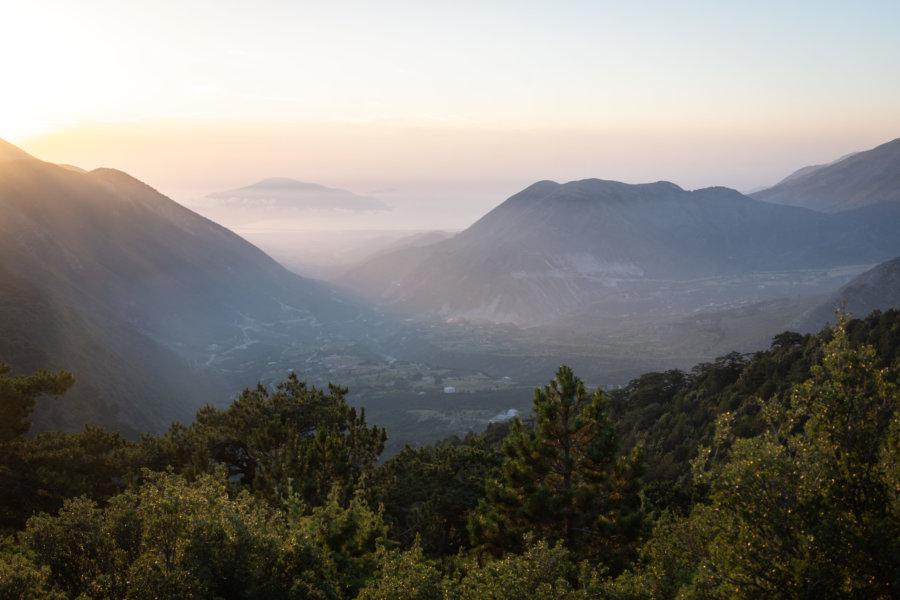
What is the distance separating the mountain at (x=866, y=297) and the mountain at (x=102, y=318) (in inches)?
6179

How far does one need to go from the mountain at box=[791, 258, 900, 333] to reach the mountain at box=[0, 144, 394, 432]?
15696 centimetres

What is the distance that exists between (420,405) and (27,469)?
11503cm

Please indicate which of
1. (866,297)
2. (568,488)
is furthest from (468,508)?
(866,297)

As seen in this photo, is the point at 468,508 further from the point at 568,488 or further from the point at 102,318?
the point at 102,318

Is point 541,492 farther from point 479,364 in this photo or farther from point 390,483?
point 479,364

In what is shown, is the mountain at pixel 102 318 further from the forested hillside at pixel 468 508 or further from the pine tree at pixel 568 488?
the pine tree at pixel 568 488

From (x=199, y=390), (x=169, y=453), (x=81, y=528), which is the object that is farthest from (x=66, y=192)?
(x=81, y=528)

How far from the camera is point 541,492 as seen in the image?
20750 millimetres

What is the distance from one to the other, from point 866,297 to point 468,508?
17541cm

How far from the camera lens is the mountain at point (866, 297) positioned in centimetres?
14936

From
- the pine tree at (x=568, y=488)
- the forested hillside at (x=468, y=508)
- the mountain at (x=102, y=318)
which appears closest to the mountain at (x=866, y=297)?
the forested hillside at (x=468, y=508)

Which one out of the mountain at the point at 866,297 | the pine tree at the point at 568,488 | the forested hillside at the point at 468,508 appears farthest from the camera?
the mountain at the point at 866,297

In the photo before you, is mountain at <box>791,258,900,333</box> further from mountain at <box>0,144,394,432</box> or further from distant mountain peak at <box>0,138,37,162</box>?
distant mountain peak at <box>0,138,37,162</box>

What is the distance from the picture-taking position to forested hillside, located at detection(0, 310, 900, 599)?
984cm
